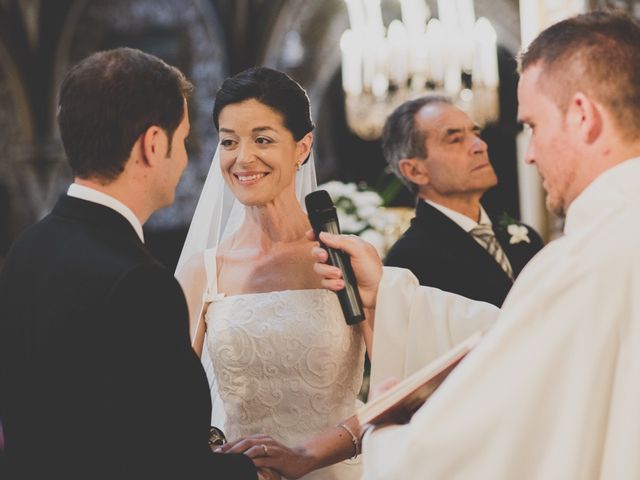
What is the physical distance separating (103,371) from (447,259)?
1868 millimetres

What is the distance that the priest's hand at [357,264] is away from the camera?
2.54m

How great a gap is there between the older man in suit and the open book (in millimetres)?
1518

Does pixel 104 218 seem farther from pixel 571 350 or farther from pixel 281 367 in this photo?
pixel 281 367

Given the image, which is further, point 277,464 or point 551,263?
point 277,464

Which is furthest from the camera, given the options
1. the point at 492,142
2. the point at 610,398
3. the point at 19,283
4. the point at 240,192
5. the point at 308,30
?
the point at 492,142

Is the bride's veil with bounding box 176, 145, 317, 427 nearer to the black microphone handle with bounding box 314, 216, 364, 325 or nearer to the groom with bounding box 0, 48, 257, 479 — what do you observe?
the black microphone handle with bounding box 314, 216, 364, 325

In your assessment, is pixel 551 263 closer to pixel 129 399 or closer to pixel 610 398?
pixel 610 398

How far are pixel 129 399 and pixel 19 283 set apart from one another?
353mm

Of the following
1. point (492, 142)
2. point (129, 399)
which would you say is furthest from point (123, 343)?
point (492, 142)

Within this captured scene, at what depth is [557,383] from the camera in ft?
5.64

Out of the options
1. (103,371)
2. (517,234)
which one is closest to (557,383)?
(103,371)

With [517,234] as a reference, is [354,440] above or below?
below

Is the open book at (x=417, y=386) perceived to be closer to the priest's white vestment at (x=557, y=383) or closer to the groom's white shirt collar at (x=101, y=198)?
the priest's white vestment at (x=557, y=383)

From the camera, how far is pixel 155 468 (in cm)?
179
